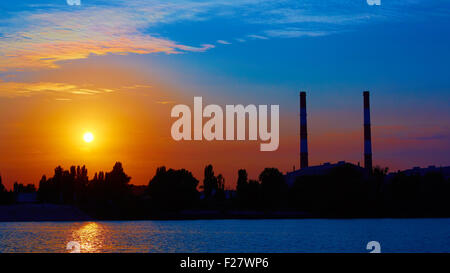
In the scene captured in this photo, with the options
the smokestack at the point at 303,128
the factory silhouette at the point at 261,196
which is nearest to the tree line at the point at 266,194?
the factory silhouette at the point at 261,196

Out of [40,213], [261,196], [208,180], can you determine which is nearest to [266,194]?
[261,196]

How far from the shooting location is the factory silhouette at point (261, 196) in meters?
136

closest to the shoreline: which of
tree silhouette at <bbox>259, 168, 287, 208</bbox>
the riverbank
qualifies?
the riverbank

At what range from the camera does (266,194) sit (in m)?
135

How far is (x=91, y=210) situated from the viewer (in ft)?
469

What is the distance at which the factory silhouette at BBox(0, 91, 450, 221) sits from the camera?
445ft

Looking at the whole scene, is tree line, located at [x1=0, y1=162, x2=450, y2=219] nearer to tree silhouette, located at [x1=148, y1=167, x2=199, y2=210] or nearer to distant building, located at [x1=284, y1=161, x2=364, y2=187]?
tree silhouette, located at [x1=148, y1=167, x2=199, y2=210]

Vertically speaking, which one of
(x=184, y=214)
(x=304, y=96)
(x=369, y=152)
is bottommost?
(x=184, y=214)

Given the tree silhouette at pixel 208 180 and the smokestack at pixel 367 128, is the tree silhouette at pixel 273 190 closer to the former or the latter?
the tree silhouette at pixel 208 180

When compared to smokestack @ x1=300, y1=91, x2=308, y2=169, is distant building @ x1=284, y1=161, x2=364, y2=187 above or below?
below
